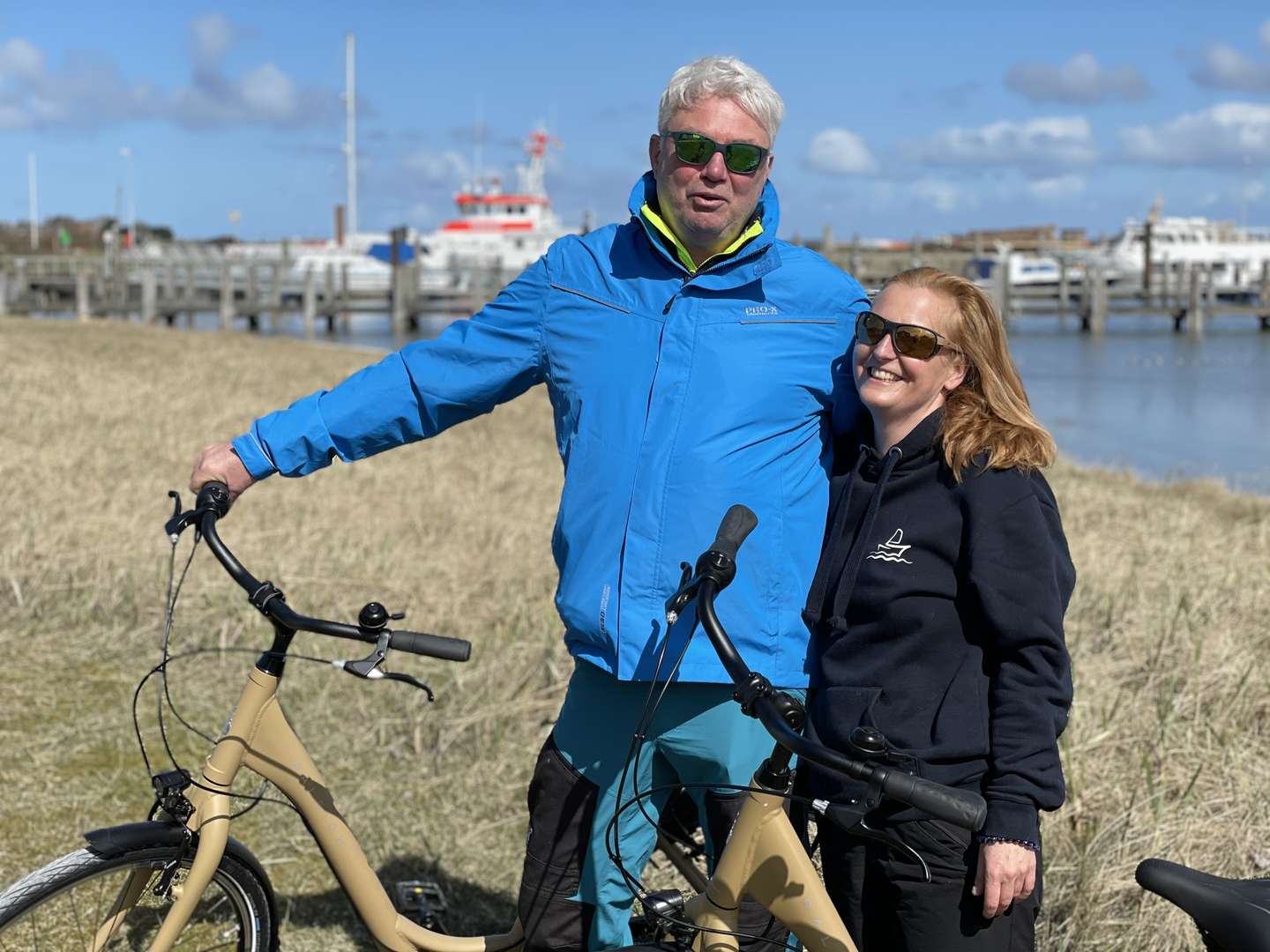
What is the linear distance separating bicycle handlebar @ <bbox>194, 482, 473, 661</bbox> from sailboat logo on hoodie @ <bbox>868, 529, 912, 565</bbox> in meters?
0.80

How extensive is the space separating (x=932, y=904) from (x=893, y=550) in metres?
0.66

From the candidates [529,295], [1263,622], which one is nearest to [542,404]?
[1263,622]

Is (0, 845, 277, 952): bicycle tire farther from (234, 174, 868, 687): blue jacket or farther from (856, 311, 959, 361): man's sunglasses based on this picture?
(856, 311, 959, 361): man's sunglasses

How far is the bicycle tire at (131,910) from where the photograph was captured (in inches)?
104

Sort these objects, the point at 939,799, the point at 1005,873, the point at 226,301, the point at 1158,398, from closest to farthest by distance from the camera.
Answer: the point at 939,799 → the point at 1005,873 → the point at 1158,398 → the point at 226,301

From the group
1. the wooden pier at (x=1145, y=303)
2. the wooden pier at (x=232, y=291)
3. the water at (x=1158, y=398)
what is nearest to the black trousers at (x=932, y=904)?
the water at (x=1158, y=398)

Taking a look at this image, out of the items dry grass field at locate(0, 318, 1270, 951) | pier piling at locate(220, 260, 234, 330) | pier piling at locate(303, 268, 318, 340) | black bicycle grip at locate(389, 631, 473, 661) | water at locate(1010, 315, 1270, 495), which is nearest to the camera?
black bicycle grip at locate(389, 631, 473, 661)

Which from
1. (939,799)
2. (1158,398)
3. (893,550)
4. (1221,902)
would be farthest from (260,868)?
(1158,398)

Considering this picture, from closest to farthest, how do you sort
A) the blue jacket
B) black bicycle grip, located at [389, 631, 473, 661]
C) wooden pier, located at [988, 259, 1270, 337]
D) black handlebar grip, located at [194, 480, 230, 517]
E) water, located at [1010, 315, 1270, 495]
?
black bicycle grip, located at [389, 631, 473, 661] < the blue jacket < black handlebar grip, located at [194, 480, 230, 517] < water, located at [1010, 315, 1270, 495] < wooden pier, located at [988, 259, 1270, 337]

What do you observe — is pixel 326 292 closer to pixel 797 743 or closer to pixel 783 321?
pixel 783 321

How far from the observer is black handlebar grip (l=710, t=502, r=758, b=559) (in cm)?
224

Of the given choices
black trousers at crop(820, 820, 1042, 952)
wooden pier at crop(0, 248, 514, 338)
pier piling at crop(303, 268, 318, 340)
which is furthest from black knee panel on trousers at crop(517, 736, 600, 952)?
pier piling at crop(303, 268, 318, 340)

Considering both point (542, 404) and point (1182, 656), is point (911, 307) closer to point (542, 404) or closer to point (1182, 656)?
point (1182, 656)

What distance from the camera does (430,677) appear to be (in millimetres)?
5637
